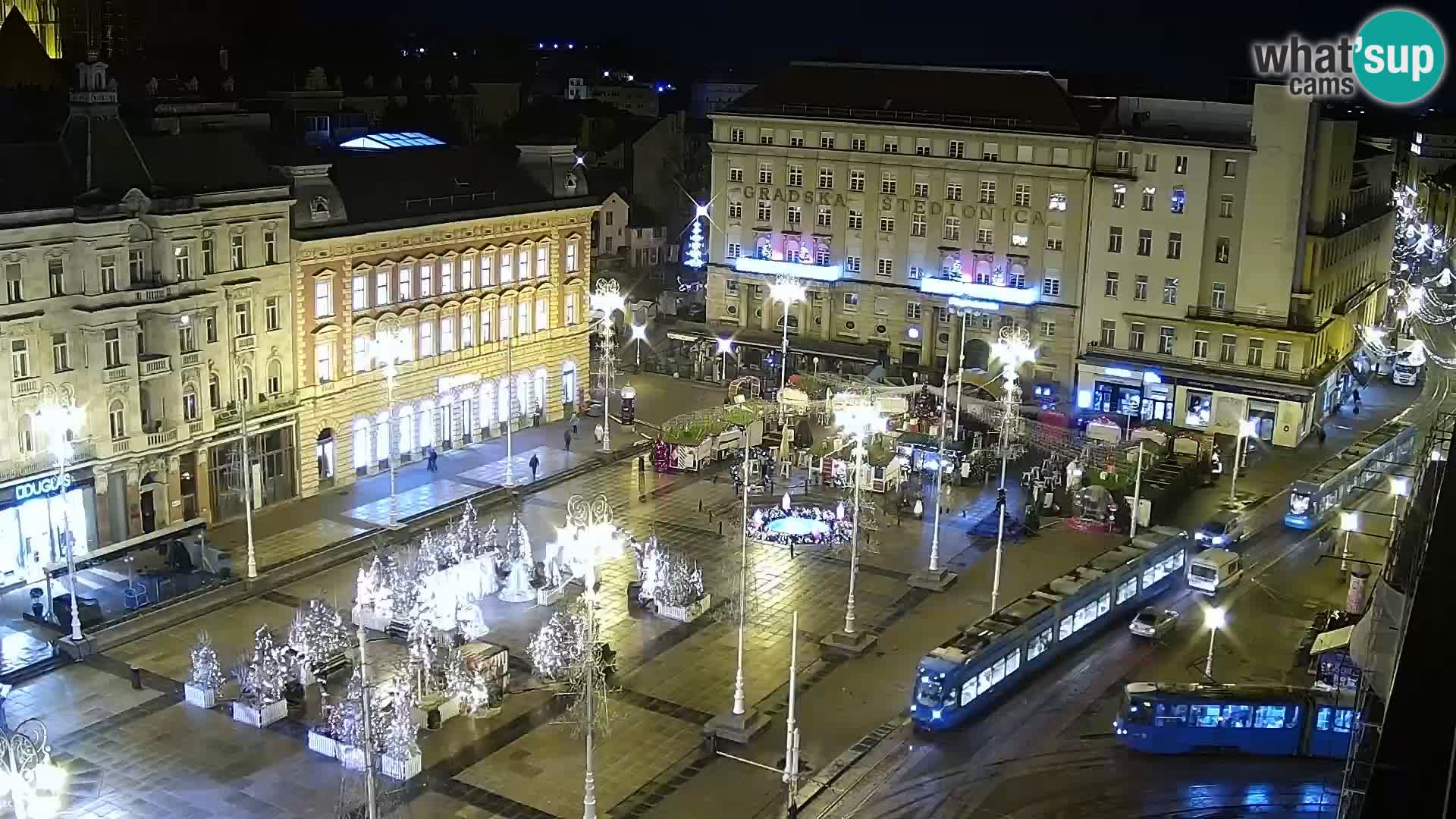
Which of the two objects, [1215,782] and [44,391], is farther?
[44,391]

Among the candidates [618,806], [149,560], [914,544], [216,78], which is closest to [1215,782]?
[618,806]

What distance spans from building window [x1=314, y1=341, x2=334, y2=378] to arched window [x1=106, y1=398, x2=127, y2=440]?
1026 centimetres

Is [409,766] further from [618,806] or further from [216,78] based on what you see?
[216,78]

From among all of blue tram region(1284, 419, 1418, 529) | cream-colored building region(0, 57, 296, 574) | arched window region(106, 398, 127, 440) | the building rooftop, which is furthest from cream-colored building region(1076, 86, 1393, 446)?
arched window region(106, 398, 127, 440)

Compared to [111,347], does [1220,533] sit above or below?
below

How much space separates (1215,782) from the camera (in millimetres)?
41125

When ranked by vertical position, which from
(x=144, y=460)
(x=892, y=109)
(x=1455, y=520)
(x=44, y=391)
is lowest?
(x=144, y=460)

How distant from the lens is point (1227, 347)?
79.5 m

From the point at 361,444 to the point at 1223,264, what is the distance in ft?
158

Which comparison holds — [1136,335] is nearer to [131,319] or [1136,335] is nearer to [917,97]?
[917,97]

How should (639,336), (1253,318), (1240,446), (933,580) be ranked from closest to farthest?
(933,580) → (1240,446) → (1253,318) → (639,336)

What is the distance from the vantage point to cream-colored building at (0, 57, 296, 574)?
52.4 m

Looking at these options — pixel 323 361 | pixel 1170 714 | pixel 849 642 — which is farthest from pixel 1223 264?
pixel 323 361

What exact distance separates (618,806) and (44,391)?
29201 millimetres
